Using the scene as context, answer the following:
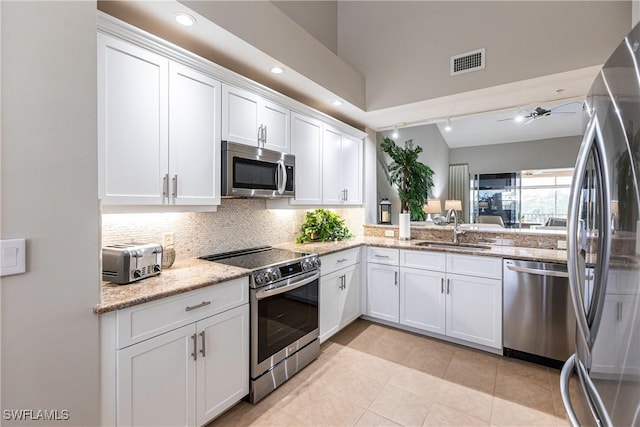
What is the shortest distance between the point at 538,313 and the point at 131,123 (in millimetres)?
3312

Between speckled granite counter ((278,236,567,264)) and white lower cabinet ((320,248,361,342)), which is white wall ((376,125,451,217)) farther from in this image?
white lower cabinet ((320,248,361,342))

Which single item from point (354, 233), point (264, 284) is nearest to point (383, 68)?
point (354, 233)

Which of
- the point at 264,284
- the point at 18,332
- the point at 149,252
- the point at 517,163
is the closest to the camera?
the point at 18,332

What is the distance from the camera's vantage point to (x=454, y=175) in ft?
26.1

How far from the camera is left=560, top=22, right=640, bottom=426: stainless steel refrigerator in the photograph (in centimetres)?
71

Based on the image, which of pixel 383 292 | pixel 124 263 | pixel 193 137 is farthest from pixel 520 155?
pixel 124 263

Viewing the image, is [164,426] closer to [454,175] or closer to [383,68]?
[383,68]

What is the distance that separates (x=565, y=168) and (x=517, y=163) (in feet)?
3.04

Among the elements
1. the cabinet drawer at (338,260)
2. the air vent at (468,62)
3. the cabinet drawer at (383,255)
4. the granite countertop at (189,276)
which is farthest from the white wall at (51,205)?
the air vent at (468,62)

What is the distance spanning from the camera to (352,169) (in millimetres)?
3752

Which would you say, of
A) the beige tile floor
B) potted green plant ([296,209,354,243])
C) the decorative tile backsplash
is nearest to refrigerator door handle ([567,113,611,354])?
the beige tile floor

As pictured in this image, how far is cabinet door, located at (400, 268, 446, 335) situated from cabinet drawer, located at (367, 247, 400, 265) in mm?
146

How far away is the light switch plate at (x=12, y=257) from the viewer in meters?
1.06

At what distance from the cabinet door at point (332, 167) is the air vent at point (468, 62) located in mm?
1330
